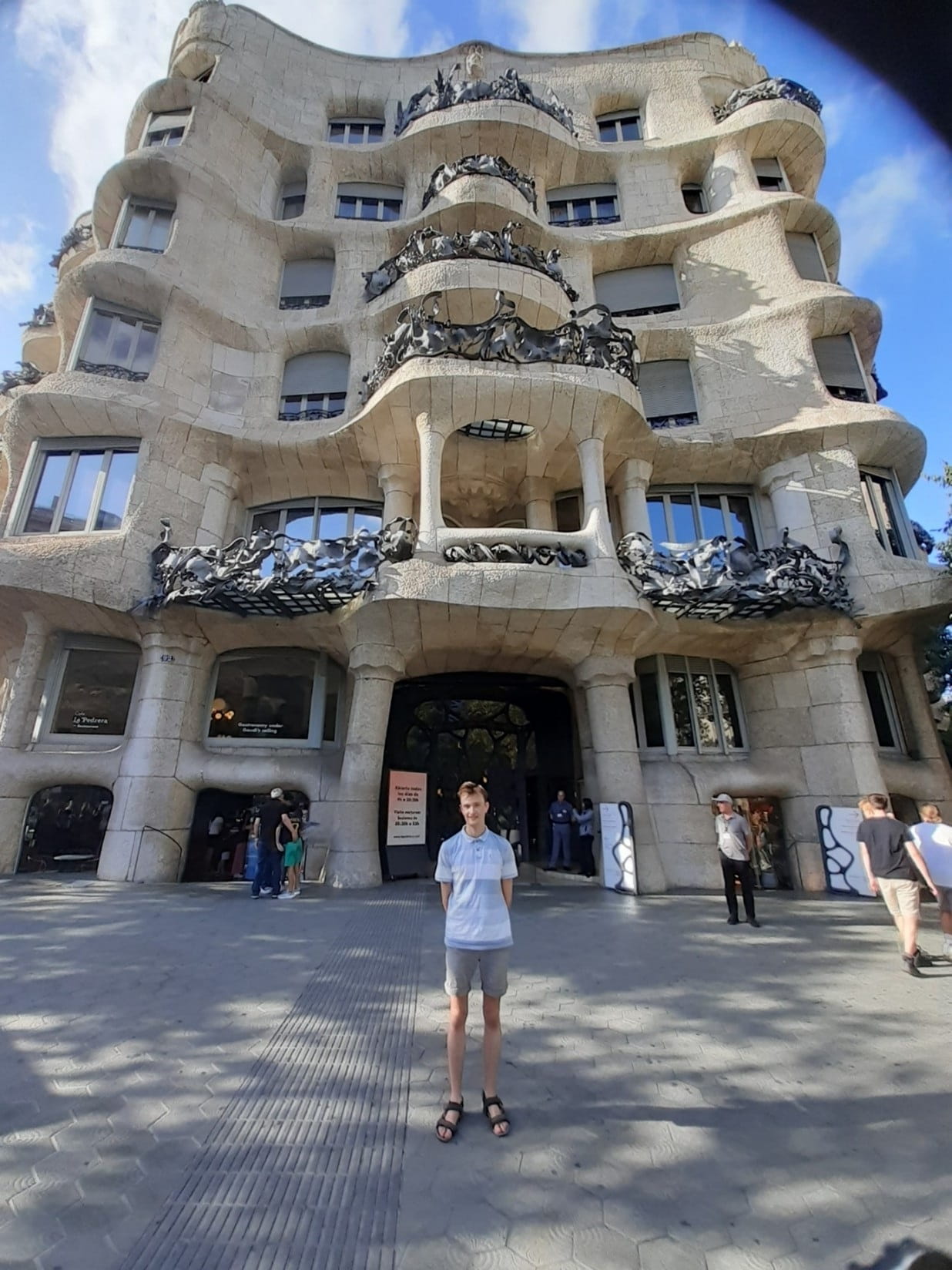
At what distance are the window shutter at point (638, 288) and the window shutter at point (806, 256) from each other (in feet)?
10.4

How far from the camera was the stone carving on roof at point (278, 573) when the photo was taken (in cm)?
1020

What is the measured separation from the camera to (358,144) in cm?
1789

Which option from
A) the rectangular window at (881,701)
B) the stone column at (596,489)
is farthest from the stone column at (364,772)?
the rectangular window at (881,701)

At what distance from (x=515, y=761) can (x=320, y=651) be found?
211 inches

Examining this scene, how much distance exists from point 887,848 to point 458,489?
10883 millimetres

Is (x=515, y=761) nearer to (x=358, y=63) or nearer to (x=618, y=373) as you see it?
(x=618, y=373)

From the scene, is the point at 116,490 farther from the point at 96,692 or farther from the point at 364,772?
the point at 364,772

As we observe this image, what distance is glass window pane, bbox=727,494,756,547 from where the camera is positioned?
13.4 metres

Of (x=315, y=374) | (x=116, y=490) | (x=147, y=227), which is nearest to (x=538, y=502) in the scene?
Answer: (x=315, y=374)

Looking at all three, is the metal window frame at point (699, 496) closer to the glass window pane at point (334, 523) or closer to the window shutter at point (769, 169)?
the glass window pane at point (334, 523)

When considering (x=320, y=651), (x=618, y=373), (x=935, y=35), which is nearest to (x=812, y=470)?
(x=618, y=373)

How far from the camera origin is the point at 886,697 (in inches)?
502

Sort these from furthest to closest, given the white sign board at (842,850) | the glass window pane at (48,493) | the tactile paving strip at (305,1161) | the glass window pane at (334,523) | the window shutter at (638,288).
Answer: the window shutter at (638,288) → the glass window pane at (334,523) → the glass window pane at (48,493) → the white sign board at (842,850) → the tactile paving strip at (305,1161)

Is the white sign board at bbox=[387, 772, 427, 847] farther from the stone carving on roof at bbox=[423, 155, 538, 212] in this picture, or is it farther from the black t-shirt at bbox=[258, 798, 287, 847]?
the stone carving on roof at bbox=[423, 155, 538, 212]
